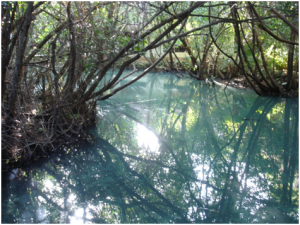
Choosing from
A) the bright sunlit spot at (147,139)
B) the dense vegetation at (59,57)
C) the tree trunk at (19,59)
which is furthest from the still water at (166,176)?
the tree trunk at (19,59)

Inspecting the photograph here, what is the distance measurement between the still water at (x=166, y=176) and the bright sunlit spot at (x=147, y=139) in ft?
0.06

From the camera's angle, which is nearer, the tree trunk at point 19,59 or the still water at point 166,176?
the still water at point 166,176

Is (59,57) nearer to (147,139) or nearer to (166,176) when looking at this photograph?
(147,139)

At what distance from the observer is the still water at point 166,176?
3.14 meters

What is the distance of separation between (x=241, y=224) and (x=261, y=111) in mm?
5859

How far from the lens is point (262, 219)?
9.99 ft

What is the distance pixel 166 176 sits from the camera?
404 centimetres

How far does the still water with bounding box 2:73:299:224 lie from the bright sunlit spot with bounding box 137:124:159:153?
19 mm

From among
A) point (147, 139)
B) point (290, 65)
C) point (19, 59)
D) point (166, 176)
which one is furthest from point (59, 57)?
point (290, 65)

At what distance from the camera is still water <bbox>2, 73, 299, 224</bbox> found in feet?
10.3

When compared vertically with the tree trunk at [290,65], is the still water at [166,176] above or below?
below

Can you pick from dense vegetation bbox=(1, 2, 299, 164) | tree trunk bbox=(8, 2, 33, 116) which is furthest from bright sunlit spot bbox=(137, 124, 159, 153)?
tree trunk bbox=(8, 2, 33, 116)

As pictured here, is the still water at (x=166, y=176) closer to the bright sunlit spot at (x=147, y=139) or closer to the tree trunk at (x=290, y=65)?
the bright sunlit spot at (x=147, y=139)

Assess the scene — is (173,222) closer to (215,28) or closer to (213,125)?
(213,125)
